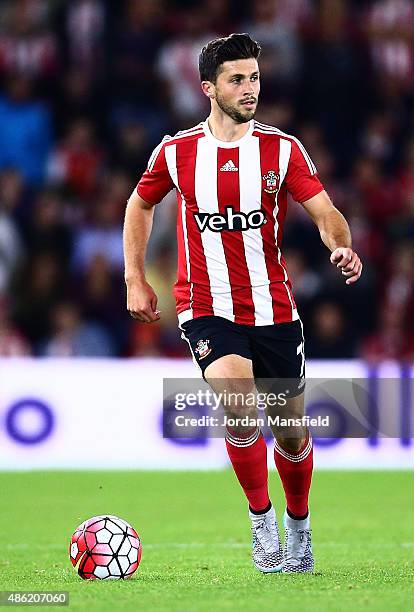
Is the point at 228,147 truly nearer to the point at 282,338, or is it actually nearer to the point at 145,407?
the point at 282,338

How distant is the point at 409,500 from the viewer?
9.16 meters

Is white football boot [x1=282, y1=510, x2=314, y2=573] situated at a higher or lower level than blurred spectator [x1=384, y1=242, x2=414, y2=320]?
higher

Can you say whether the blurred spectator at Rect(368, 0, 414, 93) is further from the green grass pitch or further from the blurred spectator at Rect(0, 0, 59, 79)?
the green grass pitch

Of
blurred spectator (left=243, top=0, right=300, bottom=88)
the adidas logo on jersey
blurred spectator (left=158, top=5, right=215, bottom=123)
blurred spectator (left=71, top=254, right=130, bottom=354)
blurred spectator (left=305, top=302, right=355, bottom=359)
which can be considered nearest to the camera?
the adidas logo on jersey

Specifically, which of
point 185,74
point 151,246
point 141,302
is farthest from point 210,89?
point 185,74

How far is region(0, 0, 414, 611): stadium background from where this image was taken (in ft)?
31.4

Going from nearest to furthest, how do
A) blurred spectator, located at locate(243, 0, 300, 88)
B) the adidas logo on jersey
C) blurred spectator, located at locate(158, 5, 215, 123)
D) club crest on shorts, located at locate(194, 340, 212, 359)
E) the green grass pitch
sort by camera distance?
the green grass pitch
club crest on shorts, located at locate(194, 340, 212, 359)
the adidas logo on jersey
blurred spectator, located at locate(158, 5, 215, 123)
blurred spectator, located at locate(243, 0, 300, 88)

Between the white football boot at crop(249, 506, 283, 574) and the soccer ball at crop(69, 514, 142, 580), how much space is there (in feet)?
1.74

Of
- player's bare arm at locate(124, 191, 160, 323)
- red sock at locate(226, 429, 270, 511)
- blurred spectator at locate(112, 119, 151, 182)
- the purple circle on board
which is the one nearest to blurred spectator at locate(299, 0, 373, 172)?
blurred spectator at locate(112, 119, 151, 182)

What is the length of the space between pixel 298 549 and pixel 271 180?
5.36ft

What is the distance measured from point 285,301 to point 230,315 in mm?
267

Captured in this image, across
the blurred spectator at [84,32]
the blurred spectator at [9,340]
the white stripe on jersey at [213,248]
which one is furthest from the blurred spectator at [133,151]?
the white stripe on jersey at [213,248]

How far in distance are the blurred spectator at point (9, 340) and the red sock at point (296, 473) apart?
626 cm

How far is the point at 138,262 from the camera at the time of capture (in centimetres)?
591
